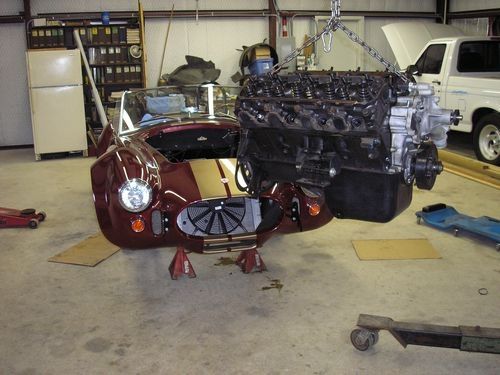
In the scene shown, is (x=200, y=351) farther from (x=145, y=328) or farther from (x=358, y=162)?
(x=358, y=162)

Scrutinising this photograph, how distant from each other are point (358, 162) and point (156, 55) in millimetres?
8845

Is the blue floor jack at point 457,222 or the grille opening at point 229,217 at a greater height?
the grille opening at point 229,217

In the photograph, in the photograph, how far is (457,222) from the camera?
4.80 meters

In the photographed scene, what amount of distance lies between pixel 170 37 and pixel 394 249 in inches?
298

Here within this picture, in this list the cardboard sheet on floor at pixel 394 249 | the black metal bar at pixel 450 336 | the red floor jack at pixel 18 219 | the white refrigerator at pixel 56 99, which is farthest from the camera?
the white refrigerator at pixel 56 99

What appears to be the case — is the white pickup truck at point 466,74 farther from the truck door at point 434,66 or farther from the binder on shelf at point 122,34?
the binder on shelf at point 122,34

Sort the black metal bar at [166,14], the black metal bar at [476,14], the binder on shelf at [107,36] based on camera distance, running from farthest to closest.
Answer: the black metal bar at [476,14], the black metal bar at [166,14], the binder on shelf at [107,36]

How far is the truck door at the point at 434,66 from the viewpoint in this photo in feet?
26.6

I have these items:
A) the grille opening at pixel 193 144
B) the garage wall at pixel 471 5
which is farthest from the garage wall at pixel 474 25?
the grille opening at pixel 193 144

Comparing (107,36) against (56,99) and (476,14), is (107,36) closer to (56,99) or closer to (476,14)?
(56,99)

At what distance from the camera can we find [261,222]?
148 inches

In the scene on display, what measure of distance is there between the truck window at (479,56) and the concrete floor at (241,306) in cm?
406

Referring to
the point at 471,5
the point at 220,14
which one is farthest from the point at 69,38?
the point at 471,5

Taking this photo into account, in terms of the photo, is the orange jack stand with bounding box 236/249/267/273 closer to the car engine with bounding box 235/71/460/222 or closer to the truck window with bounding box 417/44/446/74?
the car engine with bounding box 235/71/460/222
